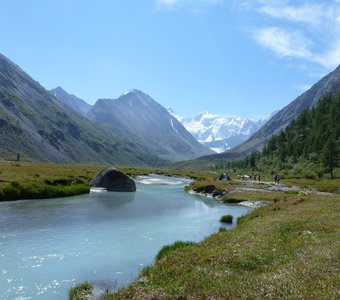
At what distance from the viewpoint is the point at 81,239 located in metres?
33.3

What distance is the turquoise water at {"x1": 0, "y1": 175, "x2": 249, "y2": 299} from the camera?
72.4ft

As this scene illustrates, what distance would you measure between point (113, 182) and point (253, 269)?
65.9m

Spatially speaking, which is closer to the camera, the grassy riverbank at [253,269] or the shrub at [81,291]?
the grassy riverbank at [253,269]

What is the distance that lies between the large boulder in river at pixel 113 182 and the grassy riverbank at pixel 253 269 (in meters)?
56.0

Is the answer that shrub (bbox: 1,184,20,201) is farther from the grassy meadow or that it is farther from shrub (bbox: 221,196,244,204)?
the grassy meadow

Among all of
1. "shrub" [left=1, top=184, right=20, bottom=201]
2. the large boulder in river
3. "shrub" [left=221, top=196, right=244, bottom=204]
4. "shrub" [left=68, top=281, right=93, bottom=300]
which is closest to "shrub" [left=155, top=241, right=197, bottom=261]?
"shrub" [left=68, top=281, right=93, bottom=300]

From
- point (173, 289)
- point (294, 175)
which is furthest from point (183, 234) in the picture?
point (294, 175)

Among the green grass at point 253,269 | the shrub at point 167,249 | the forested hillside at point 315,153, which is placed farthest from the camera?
the forested hillside at point 315,153

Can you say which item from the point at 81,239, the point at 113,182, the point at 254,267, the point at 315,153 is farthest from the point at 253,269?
the point at 315,153

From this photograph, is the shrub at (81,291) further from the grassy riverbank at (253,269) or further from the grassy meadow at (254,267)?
the grassy riverbank at (253,269)

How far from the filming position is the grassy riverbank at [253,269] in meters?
15.4

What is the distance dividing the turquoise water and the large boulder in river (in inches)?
849

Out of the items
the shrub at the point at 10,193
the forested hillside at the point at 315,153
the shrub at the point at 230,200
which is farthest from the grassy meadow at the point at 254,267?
the forested hillside at the point at 315,153

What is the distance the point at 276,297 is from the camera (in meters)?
14.4
